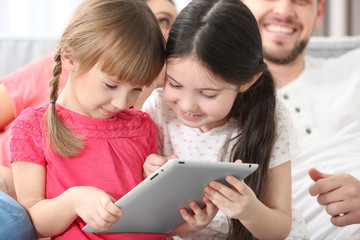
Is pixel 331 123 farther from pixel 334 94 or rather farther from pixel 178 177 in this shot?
pixel 178 177

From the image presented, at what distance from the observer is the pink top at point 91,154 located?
130 cm

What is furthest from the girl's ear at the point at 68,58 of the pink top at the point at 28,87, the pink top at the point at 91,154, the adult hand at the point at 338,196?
the adult hand at the point at 338,196

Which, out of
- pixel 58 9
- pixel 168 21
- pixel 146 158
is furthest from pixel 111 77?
pixel 58 9

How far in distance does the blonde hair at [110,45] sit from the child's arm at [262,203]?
33cm

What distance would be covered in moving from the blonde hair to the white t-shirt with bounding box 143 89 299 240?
26cm

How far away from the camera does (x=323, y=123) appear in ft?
7.09

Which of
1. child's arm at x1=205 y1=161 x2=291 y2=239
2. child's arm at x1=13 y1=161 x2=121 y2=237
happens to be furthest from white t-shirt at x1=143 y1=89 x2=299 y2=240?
child's arm at x1=13 y1=161 x2=121 y2=237

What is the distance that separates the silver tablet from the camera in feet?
3.68

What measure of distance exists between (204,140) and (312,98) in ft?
2.88

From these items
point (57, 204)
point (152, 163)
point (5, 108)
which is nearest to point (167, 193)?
point (152, 163)

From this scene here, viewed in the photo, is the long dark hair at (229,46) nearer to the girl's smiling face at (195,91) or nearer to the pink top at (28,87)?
the girl's smiling face at (195,91)

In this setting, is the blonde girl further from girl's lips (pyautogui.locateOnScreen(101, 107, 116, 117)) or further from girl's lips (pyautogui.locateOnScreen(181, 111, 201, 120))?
girl's lips (pyautogui.locateOnScreen(181, 111, 201, 120))

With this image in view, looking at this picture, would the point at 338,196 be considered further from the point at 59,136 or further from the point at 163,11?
the point at 163,11

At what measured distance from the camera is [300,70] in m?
2.36
